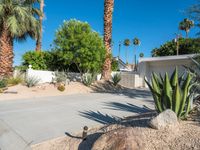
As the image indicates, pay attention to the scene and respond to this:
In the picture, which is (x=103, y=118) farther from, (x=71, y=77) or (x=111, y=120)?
(x=71, y=77)

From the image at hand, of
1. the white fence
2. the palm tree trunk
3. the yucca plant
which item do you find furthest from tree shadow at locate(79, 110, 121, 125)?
the palm tree trunk

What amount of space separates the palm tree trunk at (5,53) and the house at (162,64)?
41.9 feet

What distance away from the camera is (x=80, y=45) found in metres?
17.4

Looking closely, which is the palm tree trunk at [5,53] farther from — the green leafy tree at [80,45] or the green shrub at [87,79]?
the green shrub at [87,79]

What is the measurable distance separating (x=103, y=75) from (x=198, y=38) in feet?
31.9

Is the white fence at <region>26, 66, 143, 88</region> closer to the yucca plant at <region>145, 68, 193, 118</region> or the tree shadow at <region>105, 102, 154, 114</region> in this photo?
the tree shadow at <region>105, 102, 154, 114</region>

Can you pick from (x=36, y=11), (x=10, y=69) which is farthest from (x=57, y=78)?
(x=36, y=11)

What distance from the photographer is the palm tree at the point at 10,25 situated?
1673 centimetres

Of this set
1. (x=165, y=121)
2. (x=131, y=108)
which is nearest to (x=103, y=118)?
(x=131, y=108)

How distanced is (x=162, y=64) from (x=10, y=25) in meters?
14.3

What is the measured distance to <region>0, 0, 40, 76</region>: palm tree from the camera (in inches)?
659

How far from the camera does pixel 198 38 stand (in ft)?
38.0

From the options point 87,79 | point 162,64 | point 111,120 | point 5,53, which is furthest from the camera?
point 162,64

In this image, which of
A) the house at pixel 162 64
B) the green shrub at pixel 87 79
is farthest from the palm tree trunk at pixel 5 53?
the house at pixel 162 64
